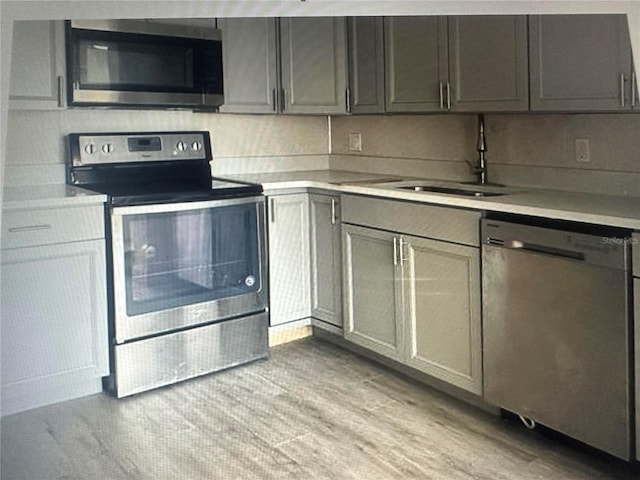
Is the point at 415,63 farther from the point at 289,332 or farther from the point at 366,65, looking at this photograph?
the point at 289,332

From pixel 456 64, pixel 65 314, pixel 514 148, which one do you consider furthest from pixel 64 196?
pixel 514 148

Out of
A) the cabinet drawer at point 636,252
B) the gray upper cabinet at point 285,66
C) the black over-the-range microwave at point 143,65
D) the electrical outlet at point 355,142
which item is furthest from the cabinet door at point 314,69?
the cabinet drawer at point 636,252

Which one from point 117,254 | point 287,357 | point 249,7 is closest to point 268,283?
point 287,357

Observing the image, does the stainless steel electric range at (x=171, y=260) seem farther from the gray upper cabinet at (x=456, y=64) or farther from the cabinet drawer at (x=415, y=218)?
the gray upper cabinet at (x=456, y=64)

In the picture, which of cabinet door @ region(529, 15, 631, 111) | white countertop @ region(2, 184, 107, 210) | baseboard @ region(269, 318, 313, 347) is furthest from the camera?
baseboard @ region(269, 318, 313, 347)

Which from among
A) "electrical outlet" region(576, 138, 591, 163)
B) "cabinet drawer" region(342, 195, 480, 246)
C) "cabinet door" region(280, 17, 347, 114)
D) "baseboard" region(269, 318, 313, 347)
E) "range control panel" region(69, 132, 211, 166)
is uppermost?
"cabinet door" region(280, 17, 347, 114)

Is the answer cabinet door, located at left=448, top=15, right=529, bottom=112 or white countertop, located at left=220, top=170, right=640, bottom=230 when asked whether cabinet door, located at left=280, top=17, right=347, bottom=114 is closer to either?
white countertop, located at left=220, top=170, right=640, bottom=230

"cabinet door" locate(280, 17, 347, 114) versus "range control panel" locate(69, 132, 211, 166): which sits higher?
"cabinet door" locate(280, 17, 347, 114)

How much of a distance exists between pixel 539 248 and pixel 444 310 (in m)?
0.46

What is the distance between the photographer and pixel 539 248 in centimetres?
180

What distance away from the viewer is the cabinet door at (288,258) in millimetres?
2746

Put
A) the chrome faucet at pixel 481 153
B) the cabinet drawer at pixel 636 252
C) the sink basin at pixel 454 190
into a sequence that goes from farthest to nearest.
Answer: the chrome faucet at pixel 481 153 → the sink basin at pixel 454 190 → the cabinet drawer at pixel 636 252

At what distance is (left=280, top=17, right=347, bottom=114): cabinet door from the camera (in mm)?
2871

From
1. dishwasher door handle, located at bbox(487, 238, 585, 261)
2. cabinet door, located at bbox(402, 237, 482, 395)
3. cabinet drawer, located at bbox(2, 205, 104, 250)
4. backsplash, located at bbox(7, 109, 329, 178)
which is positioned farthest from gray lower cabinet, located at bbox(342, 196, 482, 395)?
cabinet drawer, located at bbox(2, 205, 104, 250)
